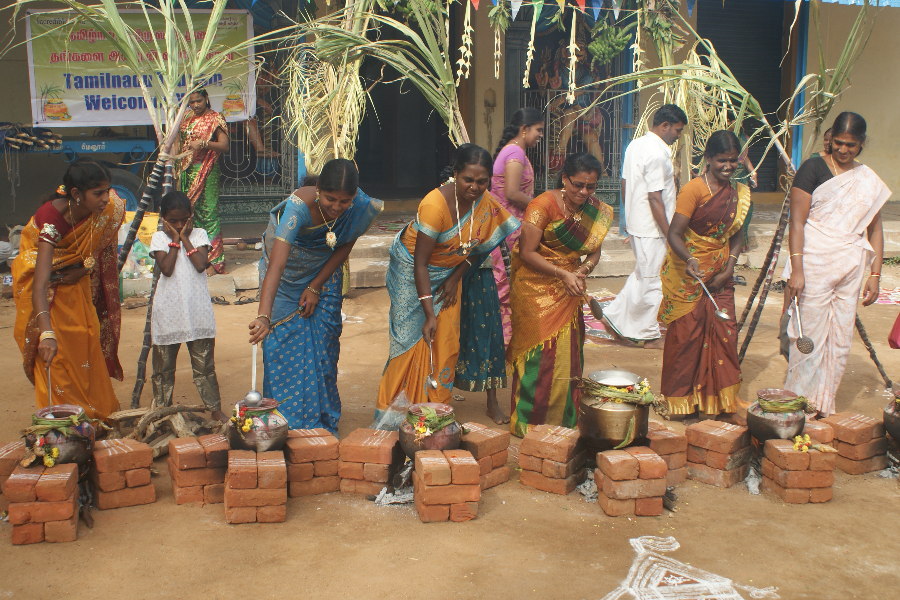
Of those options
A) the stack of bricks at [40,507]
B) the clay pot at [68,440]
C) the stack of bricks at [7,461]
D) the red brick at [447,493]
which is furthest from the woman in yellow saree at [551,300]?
the stack of bricks at [7,461]

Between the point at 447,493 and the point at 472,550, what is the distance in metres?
0.30

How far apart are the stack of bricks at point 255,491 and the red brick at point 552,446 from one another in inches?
45.6

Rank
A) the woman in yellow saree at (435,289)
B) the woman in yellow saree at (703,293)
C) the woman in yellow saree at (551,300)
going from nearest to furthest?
the woman in yellow saree at (435,289) → the woman in yellow saree at (551,300) → the woman in yellow saree at (703,293)

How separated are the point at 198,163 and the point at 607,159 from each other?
6.39 m

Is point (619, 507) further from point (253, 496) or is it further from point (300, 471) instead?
point (253, 496)

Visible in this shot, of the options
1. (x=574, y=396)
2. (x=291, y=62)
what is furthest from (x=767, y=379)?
(x=291, y=62)

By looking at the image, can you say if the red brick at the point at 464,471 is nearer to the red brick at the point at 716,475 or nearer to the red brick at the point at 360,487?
the red brick at the point at 360,487

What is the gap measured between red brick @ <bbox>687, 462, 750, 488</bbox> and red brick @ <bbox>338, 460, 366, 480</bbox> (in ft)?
5.35

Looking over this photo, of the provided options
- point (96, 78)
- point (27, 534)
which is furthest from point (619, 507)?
point (96, 78)

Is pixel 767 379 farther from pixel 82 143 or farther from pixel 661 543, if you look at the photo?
pixel 82 143

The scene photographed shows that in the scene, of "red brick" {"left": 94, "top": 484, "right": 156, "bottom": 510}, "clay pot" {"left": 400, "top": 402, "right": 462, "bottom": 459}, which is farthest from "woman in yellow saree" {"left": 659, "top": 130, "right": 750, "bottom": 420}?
"red brick" {"left": 94, "top": 484, "right": 156, "bottom": 510}

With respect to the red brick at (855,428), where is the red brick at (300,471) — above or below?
below

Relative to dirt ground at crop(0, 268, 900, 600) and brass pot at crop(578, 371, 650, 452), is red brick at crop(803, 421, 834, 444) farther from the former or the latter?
brass pot at crop(578, 371, 650, 452)

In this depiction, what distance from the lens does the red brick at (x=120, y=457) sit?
136 inches
